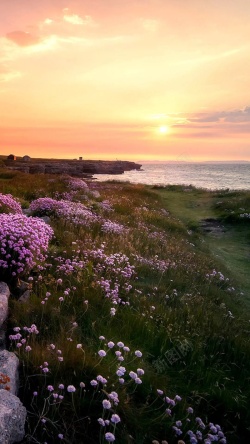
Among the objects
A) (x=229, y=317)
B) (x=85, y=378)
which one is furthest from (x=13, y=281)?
(x=229, y=317)

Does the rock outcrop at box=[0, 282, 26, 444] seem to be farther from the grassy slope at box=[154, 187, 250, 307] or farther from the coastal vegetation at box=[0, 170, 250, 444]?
the grassy slope at box=[154, 187, 250, 307]

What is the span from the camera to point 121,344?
13.2 ft

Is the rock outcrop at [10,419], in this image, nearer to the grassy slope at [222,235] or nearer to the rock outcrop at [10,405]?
the rock outcrop at [10,405]

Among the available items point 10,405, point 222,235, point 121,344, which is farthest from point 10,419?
point 222,235

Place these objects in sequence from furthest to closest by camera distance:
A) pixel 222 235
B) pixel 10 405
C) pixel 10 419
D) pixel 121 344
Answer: pixel 222 235, pixel 121 344, pixel 10 405, pixel 10 419

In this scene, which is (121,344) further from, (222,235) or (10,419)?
(222,235)

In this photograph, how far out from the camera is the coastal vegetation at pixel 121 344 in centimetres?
366

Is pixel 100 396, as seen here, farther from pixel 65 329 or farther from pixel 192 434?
pixel 65 329

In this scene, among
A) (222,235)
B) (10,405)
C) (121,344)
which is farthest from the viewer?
(222,235)

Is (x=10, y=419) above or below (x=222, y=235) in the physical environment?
above

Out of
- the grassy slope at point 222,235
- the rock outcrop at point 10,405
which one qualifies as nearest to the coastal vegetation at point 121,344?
the rock outcrop at point 10,405

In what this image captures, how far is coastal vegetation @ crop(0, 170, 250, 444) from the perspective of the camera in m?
3.66

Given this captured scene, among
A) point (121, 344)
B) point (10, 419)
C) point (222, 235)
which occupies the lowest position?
point (222, 235)

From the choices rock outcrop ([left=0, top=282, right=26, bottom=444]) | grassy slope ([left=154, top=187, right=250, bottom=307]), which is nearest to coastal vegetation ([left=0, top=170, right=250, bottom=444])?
rock outcrop ([left=0, top=282, right=26, bottom=444])
